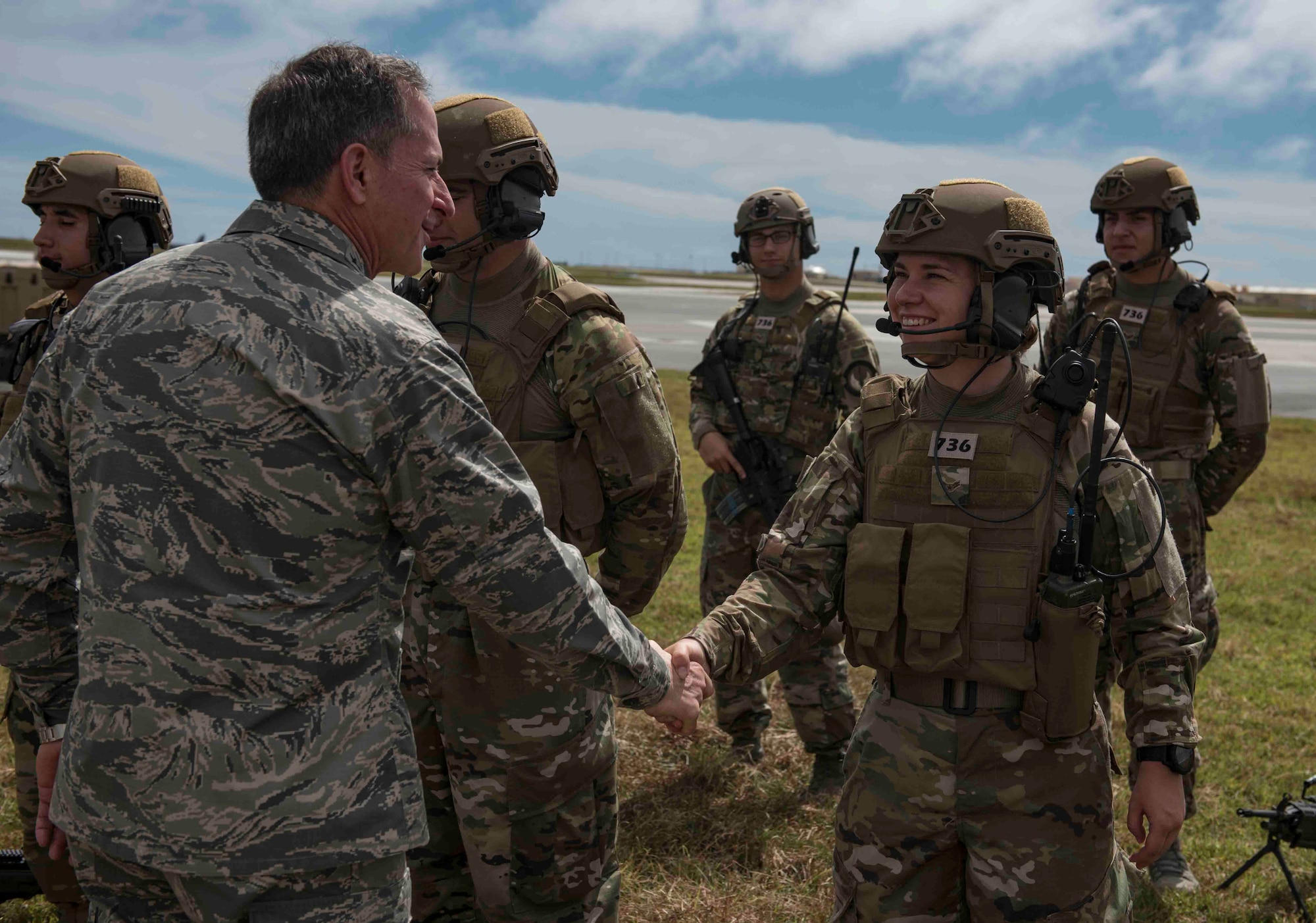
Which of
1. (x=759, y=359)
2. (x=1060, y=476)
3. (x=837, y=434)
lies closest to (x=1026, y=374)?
(x=1060, y=476)

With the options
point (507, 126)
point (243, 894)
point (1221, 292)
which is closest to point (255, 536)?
point (243, 894)

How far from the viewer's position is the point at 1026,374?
314 centimetres

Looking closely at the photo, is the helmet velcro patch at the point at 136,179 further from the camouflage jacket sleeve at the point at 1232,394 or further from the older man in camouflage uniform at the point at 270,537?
the camouflage jacket sleeve at the point at 1232,394

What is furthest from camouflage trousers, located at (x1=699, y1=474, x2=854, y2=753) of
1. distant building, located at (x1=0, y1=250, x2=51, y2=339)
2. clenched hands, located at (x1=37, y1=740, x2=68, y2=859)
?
distant building, located at (x1=0, y1=250, x2=51, y2=339)

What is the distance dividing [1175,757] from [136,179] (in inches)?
169

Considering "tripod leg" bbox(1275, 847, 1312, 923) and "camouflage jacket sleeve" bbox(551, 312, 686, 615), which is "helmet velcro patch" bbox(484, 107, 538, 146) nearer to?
"camouflage jacket sleeve" bbox(551, 312, 686, 615)

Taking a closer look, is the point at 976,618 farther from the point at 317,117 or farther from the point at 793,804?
the point at 793,804

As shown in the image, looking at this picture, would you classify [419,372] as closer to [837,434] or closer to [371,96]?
[371,96]

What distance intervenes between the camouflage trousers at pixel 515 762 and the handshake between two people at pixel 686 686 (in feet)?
2.13

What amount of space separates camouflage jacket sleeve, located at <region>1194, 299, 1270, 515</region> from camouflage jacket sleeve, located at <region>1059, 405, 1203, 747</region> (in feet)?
9.37

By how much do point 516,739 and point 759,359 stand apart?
3506mm

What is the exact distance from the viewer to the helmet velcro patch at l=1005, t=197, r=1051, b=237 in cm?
305

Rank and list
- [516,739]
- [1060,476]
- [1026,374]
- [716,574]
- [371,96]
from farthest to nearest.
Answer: [716,574], [516,739], [1026,374], [1060,476], [371,96]

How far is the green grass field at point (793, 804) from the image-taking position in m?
4.52
